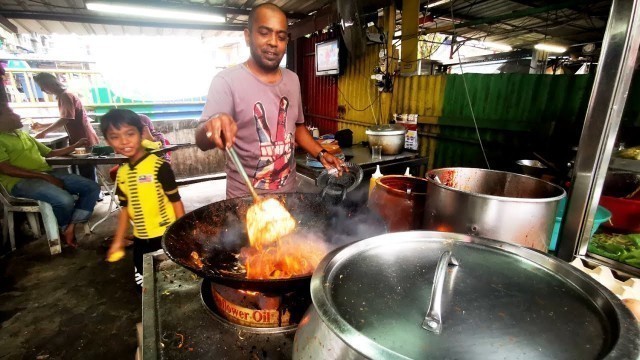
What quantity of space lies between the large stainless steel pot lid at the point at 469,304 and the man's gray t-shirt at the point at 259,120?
164cm

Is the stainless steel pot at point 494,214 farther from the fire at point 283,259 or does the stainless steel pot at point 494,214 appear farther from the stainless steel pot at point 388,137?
the stainless steel pot at point 388,137

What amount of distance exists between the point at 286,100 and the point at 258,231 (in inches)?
47.7

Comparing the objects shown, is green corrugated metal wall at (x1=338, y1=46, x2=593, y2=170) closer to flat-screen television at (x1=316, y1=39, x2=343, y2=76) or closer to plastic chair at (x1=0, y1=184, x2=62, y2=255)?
flat-screen television at (x1=316, y1=39, x2=343, y2=76)

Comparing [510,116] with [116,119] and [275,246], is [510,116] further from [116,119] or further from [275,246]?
[116,119]

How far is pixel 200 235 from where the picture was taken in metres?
1.83

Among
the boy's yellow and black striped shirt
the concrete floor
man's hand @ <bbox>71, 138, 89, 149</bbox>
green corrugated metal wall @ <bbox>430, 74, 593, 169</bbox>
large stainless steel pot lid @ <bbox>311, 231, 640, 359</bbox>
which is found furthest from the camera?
man's hand @ <bbox>71, 138, 89, 149</bbox>

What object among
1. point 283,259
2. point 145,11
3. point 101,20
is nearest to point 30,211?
point 145,11

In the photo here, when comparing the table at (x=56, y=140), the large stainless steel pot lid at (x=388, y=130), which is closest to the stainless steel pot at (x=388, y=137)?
the large stainless steel pot lid at (x=388, y=130)

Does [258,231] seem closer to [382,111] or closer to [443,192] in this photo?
[443,192]

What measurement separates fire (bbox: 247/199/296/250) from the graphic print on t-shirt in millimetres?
554

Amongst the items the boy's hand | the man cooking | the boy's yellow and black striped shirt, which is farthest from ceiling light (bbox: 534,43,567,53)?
the boy's hand

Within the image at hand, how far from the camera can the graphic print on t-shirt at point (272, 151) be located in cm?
246

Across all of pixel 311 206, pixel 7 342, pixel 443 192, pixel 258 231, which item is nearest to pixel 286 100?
pixel 311 206

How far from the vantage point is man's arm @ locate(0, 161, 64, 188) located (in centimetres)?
454
